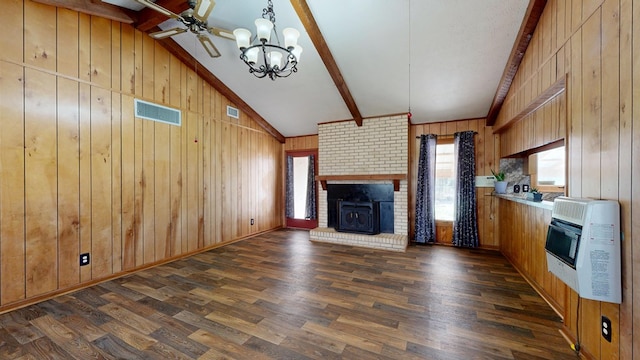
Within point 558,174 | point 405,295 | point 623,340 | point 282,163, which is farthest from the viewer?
point 282,163

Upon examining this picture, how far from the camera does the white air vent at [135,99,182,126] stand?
335 centimetres

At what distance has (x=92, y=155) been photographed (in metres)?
2.88

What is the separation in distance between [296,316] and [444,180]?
376 cm

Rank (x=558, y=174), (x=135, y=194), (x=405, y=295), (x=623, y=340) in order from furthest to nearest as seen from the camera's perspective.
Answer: (x=135, y=194) → (x=558, y=174) → (x=405, y=295) → (x=623, y=340)

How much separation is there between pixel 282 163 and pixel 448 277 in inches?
174

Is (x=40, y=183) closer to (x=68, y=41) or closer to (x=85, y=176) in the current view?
(x=85, y=176)

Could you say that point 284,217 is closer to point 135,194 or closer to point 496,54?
point 135,194

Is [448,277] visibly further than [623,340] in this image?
Yes

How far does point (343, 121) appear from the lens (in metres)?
5.04

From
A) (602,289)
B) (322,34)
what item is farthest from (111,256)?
(602,289)

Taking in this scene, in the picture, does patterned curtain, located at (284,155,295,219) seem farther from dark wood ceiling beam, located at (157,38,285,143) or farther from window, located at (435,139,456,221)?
window, located at (435,139,456,221)

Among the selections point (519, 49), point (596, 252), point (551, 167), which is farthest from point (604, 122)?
point (551, 167)

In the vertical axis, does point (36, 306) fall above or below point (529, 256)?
below

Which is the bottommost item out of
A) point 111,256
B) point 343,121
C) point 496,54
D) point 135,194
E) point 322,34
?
point 111,256
